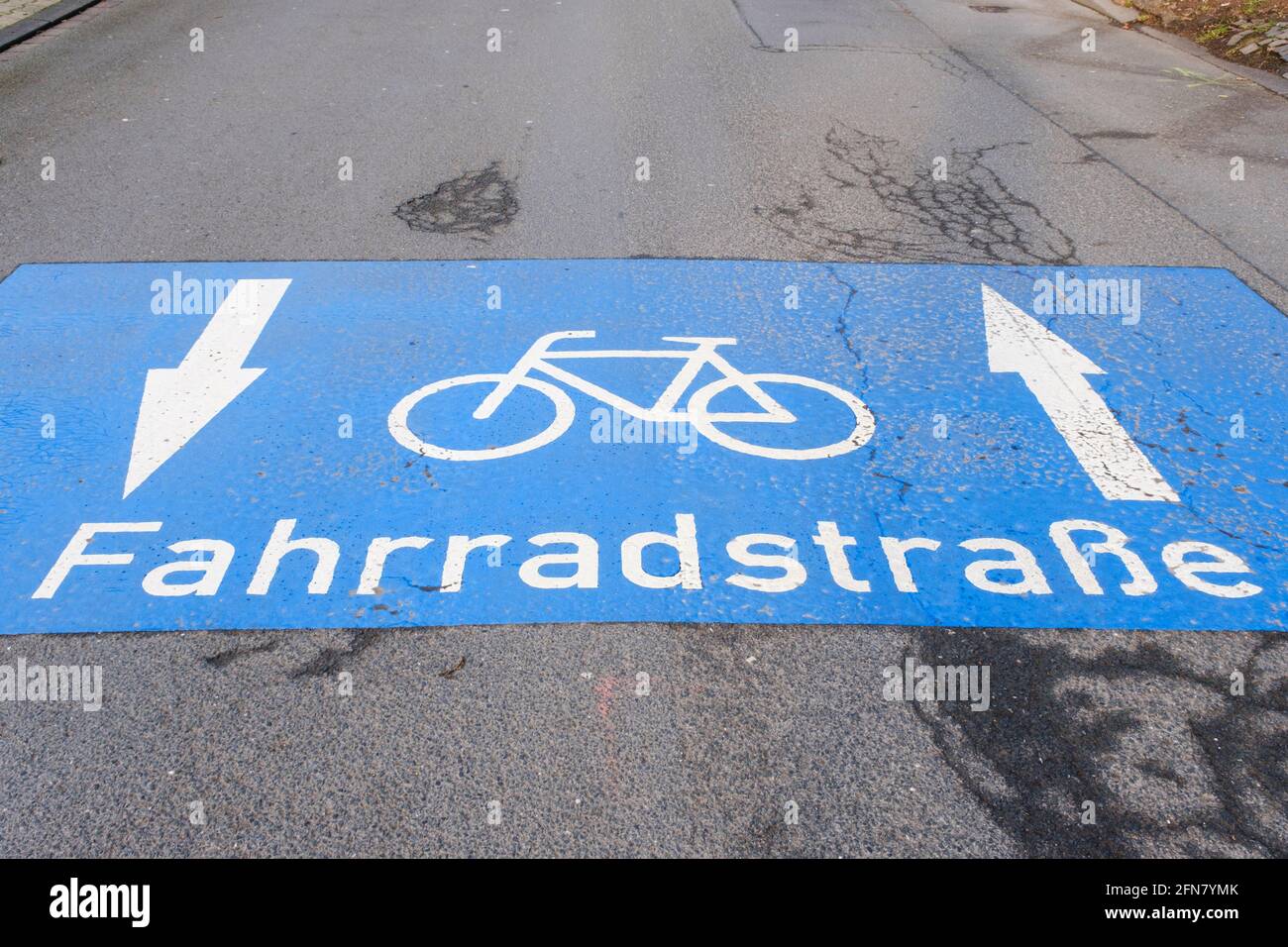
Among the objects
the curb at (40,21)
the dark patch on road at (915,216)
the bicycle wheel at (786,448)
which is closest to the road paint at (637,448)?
the bicycle wheel at (786,448)

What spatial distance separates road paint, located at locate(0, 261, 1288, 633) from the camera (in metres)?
4.38

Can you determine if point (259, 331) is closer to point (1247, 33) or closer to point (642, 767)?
point (642, 767)

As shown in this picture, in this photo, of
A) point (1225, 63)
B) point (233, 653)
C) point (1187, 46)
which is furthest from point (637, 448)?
point (1187, 46)

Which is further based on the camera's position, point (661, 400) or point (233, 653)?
point (661, 400)

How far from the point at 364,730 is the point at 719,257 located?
4675mm

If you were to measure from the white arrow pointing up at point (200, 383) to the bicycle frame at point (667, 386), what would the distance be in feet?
4.36

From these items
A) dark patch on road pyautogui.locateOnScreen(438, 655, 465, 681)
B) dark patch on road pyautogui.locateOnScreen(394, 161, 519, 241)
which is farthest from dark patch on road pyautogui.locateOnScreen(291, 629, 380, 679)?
dark patch on road pyautogui.locateOnScreen(394, 161, 519, 241)

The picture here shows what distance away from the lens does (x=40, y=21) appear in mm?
13977

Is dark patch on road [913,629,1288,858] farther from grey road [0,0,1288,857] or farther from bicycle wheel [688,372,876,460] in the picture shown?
bicycle wheel [688,372,876,460]

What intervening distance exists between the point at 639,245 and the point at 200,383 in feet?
10.2

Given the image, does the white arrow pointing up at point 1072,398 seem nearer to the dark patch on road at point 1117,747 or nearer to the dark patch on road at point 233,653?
the dark patch on road at point 1117,747

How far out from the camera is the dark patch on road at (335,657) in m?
3.95

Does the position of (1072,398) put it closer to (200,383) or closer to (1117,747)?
(1117,747)

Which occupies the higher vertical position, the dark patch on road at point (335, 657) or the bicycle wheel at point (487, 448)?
the bicycle wheel at point (487, 448)
